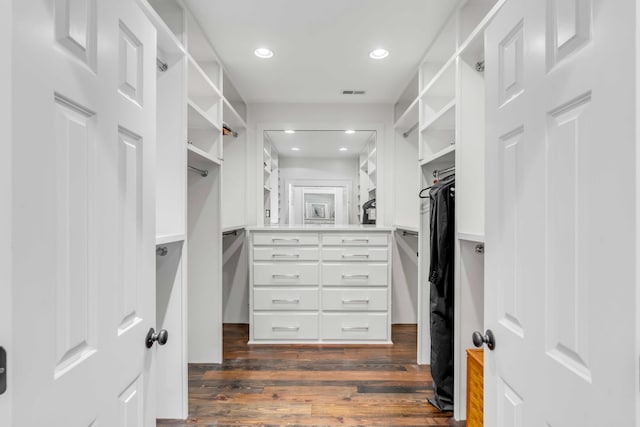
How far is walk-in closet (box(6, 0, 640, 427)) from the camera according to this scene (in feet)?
1.90

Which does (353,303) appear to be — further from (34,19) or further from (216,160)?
(34,19)

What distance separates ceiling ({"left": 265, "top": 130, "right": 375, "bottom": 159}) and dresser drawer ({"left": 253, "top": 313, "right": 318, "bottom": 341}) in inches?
67.2

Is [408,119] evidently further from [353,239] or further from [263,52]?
[263,52]

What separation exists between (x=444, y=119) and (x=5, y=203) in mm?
2307

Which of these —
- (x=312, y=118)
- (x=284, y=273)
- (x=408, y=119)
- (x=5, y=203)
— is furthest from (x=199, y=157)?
(x=408, y=119)

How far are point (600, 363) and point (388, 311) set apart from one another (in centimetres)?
245

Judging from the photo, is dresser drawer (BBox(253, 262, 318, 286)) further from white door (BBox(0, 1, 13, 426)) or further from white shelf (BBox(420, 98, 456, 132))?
white door (BBox(0, 1, 13, 426))

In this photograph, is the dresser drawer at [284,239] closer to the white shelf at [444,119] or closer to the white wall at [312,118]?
the white wall at [312,118]

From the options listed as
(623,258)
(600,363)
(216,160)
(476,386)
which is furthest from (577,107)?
(216,160)

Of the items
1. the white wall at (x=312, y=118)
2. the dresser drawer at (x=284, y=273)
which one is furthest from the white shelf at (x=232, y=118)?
the dresser drawer at (x=284, y=273)

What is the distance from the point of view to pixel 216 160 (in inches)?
94.0

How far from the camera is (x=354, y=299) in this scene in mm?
2979

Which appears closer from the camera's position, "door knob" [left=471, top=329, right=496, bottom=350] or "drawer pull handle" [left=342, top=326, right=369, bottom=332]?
"door knob" [left=471, top=329, right=496, bottom=350]

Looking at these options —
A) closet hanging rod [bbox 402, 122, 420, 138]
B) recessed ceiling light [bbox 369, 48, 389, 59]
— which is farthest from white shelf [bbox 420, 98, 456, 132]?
closet hanging rod [bbox 402, 122, 420, 138]
